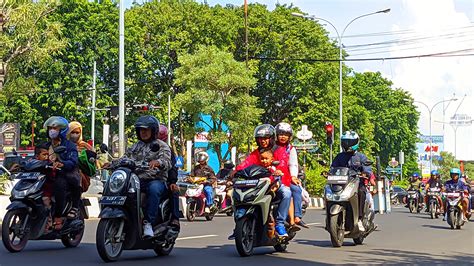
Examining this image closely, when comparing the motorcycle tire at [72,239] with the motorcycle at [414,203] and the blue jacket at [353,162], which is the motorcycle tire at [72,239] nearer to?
the blue jacket at [353,162]

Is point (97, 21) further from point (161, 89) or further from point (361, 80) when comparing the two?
point (361, 80)

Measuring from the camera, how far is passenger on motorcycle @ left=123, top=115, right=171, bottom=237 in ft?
35.3

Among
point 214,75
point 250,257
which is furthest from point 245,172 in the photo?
point 214,75

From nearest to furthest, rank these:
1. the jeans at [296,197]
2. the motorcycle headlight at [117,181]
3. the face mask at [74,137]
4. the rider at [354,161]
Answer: the motorcycle headlight at [117,181]
the jeans at [296,197]
the face mask at [74,137]
the rider at [354,161]

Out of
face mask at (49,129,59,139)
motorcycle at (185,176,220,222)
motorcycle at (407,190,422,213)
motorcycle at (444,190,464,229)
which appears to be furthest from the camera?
motorcycle at (407,190,422,213)

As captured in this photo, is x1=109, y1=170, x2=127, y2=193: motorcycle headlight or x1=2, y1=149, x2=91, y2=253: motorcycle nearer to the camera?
x1=109, y1=170, x2=127, y2=193: motorcycle headlight

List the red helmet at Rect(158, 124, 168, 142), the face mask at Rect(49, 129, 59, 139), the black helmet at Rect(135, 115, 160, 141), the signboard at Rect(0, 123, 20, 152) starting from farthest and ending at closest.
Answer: the signboard at Rect(0, 123, 20, 152) → the red helmet at Rect(158, 124, 168, 142) → the face mask at Rect(49, 129, 59, 139) → the black helmet at Rect(135, 115, 160, 141)

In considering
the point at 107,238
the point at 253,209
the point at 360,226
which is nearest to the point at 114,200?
the point at 107,238

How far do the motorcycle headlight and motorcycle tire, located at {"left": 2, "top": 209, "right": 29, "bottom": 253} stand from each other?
1.55m

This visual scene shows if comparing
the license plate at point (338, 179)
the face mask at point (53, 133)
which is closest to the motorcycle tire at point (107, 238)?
the face mask at point (53, 133)

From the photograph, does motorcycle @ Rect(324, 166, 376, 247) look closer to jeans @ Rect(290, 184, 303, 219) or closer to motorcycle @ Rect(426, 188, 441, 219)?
jeans @ Rect(290, 184, 303, 219)

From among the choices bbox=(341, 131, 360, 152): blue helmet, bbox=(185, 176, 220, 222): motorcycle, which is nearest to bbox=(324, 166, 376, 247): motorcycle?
bbox=(341, 131, 360, 152): blue helmet

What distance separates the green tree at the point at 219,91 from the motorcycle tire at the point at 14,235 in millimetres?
34661

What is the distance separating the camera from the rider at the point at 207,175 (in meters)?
23.1
